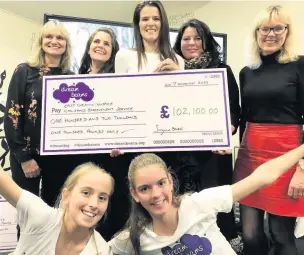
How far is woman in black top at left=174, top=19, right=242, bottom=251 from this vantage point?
6.42ft

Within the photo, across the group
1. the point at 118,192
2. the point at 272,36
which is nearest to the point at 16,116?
the point at 118,192

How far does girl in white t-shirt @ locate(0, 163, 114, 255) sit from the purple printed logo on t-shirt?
26 cm

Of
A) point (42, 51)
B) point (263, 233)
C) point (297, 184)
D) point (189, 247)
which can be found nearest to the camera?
point (189, 247)

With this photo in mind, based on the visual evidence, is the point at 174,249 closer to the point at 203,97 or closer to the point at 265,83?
the point at 203,97

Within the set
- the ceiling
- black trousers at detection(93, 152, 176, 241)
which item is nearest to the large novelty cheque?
black trousers at detection(93, 152, 176, 241)

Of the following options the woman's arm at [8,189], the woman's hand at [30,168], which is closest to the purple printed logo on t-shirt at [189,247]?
the woman's arm at [8,189]

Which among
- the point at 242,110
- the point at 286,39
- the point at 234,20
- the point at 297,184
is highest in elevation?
the point at 234,20

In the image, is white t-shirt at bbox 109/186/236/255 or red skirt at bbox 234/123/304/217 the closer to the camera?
white t-shirt at bbox 109/186/236/255

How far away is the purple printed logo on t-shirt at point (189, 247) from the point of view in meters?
1.46

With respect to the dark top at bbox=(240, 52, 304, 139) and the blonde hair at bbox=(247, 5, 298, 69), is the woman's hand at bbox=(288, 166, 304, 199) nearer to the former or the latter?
the dark top at bbox=(240, 52, 304, 139)

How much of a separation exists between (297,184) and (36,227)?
119 centimetres

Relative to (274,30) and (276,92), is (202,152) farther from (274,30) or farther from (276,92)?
(274,30)

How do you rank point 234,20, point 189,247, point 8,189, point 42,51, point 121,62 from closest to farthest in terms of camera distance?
point 8,189, point 189,247, point 121,62, point 42,51, point 234,20

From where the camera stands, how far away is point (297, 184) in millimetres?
1757
